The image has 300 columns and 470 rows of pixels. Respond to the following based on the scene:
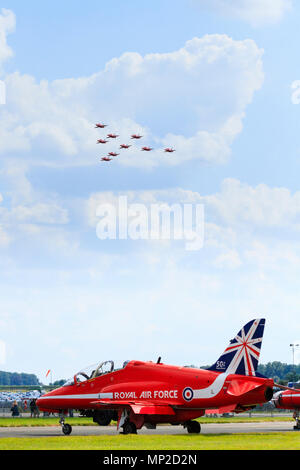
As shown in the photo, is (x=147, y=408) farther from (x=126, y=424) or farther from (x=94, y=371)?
(x=94, y=371)

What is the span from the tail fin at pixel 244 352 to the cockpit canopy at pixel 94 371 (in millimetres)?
5130

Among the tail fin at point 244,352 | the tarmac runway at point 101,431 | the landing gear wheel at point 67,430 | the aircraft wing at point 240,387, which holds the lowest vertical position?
the tarmac runway at point 101,431

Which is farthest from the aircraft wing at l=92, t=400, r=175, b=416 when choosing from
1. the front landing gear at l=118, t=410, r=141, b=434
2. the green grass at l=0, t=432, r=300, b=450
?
the green grass at l=0, t=432, r=300, b=450

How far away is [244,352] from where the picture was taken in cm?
3459

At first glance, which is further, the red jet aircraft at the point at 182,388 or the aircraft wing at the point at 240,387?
the red jet aircraft at the point at 182,388

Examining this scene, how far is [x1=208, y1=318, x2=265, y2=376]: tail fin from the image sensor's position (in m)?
34.4

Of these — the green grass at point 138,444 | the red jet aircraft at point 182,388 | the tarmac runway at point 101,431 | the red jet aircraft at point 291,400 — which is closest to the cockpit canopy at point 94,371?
the red jet aircraft at point 182,388

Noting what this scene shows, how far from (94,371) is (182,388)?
5.55m

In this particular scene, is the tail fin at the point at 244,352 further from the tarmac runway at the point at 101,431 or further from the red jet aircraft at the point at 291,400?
the red jet aircraft at the point at 291,400

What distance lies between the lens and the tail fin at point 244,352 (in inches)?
1353

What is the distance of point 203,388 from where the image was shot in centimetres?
3394

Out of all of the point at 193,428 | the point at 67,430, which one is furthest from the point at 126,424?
the point at 67,430
